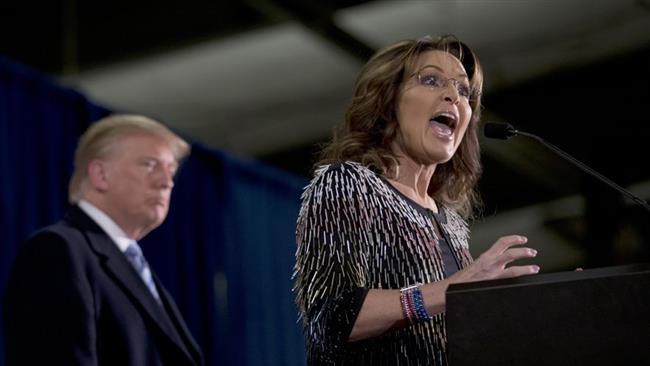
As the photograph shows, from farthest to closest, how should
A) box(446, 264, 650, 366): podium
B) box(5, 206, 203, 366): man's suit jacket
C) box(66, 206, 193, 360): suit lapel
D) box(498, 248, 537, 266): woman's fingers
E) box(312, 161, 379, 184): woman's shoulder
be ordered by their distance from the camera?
box(66, 206, 193, 360): suit lapel, box(5, 206, 203, 366): man's suit jacket, box(312, 161, 379, 184): woman's shoulder, box(498, 248, 537, 266): woman's fingers, box(446, 264, 650, 366): podium

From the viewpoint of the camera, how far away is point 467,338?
5.17 ft

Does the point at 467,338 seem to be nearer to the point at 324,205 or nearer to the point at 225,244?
the point at 324,205

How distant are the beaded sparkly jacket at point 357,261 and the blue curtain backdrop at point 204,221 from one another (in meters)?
1.99

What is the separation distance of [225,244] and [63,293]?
2558mm

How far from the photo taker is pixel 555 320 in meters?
1.56

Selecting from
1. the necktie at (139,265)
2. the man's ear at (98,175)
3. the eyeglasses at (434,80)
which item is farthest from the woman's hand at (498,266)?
the man's ear at (98,175)

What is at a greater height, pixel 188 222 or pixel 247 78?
pixel 247 78

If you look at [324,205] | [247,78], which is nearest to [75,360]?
[324,205]

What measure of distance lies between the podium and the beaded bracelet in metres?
0.19

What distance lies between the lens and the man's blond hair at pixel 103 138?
304 cm

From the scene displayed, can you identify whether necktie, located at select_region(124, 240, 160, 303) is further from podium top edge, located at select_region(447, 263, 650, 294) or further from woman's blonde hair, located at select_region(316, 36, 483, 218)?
podium top edge, located at select_region(447, 263, 650, 294)

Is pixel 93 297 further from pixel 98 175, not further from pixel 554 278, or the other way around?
pixel 554 278

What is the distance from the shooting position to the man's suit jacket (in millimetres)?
2488

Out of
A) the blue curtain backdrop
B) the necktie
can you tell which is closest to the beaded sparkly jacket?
the necktie
